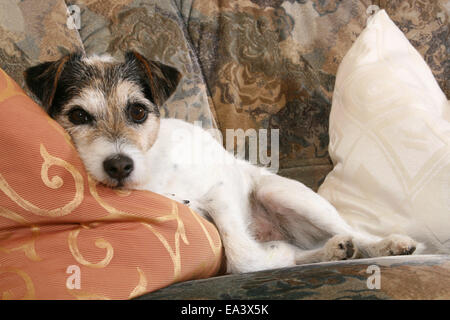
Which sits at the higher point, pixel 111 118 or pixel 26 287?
pixel 111 118

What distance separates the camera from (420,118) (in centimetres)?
153

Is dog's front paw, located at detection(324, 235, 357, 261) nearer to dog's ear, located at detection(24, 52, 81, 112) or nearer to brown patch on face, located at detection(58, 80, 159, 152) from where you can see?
brown patch on face, located at detection(58, 80, 159, 152)

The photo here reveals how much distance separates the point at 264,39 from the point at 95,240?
1429 millimetres

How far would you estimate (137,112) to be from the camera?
1.43 m

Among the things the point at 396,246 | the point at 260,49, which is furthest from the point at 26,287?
the point at 260,49

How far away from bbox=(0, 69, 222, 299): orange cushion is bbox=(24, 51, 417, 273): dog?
4.8 inches

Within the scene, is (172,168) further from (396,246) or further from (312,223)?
(396,246)

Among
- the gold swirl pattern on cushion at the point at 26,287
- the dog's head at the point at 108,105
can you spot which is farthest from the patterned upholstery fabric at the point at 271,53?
the gold swirl pattern on cushion at the point at 26,287

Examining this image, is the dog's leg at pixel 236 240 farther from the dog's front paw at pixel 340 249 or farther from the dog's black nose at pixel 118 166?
the dog's black nose at pixel 118 166

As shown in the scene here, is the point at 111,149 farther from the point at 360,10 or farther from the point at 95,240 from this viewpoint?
the point at 360,10

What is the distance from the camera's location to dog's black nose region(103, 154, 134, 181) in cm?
117

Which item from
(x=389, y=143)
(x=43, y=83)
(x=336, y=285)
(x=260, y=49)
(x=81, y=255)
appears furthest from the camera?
(x=260, y=49)

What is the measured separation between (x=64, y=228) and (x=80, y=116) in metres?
0.47

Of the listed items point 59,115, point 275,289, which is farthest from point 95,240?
point 59,115
